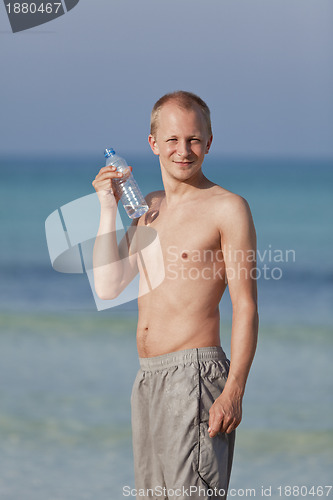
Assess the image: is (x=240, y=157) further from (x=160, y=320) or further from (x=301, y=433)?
(x=160, y=320)

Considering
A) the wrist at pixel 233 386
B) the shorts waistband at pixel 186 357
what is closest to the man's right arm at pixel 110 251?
the shorts waistband at pixel 186 357

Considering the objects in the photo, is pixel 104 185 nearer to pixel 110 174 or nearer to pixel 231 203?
pixel 110 174

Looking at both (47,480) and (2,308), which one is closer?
(47,480)

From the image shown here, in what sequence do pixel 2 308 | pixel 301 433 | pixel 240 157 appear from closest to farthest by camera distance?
1. pixel 301 433
2. pixel 2 308
3. pixel 240 157

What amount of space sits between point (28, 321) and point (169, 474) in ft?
22.8

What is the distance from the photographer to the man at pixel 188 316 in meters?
2.39

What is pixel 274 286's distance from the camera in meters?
11.1

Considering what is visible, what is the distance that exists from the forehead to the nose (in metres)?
0.03

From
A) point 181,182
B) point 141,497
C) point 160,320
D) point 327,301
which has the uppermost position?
point 181,182

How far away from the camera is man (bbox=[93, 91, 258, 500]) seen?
2.39 m

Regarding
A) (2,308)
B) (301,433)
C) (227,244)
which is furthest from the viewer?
(2,308)

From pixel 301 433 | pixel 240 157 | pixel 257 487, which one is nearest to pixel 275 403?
pixel 301 433

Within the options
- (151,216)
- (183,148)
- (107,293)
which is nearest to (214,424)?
(107,293)

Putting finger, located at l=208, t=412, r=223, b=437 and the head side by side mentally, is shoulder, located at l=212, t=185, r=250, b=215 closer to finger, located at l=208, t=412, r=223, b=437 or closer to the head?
the head
